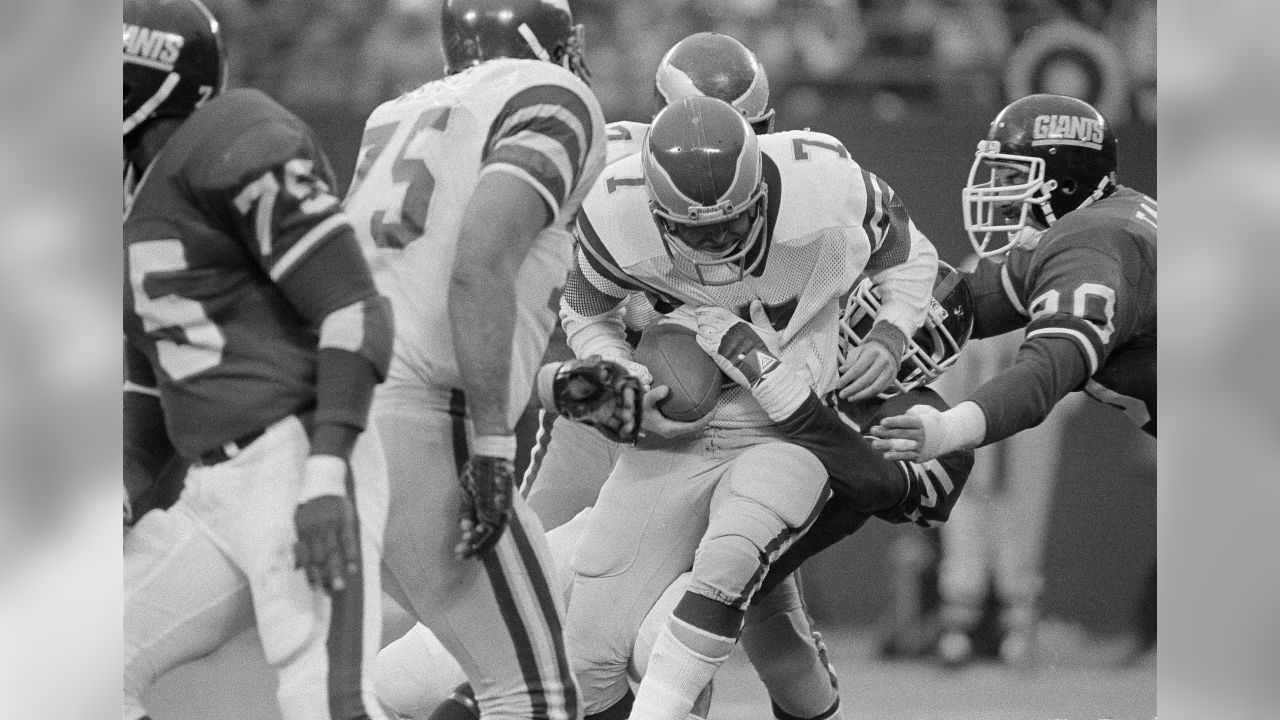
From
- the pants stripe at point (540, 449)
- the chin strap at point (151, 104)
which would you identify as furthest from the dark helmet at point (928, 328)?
the chin strap at point (151, 104)

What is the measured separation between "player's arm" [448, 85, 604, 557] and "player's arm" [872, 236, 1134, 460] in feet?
2.11

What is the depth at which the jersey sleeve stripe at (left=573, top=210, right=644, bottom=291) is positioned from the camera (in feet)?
8.10

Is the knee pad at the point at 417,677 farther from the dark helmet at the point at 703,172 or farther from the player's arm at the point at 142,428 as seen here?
the dark helmet at the point at 703,172

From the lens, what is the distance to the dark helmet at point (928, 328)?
271 cm

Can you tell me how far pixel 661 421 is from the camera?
94.3 inches

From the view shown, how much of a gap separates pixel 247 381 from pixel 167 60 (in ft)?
1.35

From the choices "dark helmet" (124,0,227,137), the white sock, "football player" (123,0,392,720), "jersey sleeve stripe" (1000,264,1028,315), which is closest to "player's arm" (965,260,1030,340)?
"jersey sleeve stripe" (1000,264,1028,315)

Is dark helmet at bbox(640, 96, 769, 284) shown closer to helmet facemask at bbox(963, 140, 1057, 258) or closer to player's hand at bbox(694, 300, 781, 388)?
player's hand at bbox(694, 300, 781, 388)

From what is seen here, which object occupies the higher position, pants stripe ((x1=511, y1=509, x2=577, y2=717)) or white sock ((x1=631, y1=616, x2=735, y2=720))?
pants stripe ((x1=511, y1=509, x2=577, y2=717))

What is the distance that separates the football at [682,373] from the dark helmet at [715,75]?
51cm

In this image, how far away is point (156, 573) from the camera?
1.84 m
